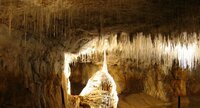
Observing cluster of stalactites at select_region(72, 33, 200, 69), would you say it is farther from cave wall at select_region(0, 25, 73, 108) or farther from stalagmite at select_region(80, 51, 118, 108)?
cave wall at select_region(0, 25, 73, 108)

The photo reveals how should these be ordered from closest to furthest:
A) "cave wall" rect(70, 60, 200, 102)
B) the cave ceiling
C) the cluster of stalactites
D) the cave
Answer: the cave ceiling, the cave, the cluster of stalactites, "cave wall" rect(70, 60, 200, 102)

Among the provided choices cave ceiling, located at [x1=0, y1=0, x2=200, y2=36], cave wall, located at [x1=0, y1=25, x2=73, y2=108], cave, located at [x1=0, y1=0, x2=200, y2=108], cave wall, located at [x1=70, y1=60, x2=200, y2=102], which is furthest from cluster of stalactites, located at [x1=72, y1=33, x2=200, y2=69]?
cave wall, located at [x1=70, y1=60, x2=200, y2=102]

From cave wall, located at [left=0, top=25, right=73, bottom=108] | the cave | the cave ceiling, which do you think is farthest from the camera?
cave wall, located at [left=0, top=25, right=73, bottom=108]

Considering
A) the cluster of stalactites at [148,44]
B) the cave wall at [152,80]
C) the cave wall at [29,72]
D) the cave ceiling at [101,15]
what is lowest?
the cave wall at [152,80]

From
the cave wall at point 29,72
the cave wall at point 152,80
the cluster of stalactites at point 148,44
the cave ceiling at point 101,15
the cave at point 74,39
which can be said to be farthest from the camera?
the cave wall at point 152,80

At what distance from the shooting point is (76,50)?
9492 millimetres

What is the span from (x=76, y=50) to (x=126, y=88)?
7042 millimetres

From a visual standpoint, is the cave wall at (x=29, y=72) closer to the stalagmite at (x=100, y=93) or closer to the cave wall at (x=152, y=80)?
the stalagmite at (x=100, y=93)

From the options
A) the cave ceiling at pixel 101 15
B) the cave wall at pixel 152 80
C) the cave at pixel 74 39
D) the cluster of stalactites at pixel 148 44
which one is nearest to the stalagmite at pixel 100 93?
the cave at pixel 74 39

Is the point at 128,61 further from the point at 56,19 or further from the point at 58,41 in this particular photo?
the point at 56,19

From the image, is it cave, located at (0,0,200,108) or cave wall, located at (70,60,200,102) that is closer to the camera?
cave, located at (0,0,200,108)

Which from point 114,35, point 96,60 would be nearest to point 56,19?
point 114,35

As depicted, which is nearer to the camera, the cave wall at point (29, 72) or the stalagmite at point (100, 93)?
the cave wall at point (29, 72)

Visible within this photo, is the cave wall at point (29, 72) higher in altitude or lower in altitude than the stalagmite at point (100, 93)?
higher
